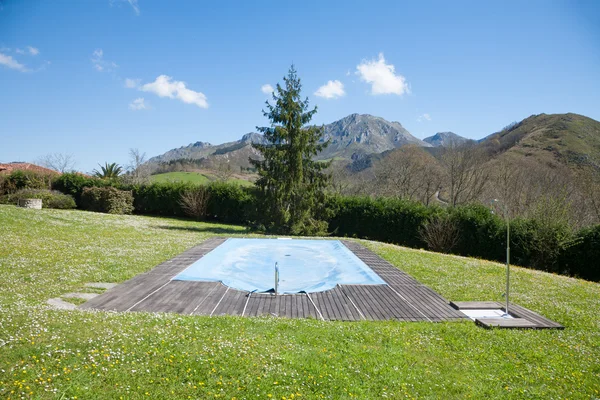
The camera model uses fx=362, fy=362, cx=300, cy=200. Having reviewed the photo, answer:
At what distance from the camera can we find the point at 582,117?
194 ft

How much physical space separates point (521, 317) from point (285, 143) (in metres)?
15.8

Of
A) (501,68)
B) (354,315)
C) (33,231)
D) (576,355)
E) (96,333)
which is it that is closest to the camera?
(96,333)

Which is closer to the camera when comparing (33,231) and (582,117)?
(33,231)

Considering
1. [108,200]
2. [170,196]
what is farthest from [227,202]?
[108,200]

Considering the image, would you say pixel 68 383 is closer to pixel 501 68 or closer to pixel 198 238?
pixel 198 238

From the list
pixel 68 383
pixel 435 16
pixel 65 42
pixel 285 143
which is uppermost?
pixel 435 16

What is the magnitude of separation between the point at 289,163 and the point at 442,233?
9021 mm

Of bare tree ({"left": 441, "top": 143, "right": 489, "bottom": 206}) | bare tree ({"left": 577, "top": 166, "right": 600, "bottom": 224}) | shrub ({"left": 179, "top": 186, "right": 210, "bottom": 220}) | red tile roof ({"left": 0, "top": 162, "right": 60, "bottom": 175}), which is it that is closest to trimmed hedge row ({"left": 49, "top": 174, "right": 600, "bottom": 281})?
shrub ({"left": 179, "top": 186, "right": 210, "bottom": 220})

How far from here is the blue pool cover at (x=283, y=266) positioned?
1011cm

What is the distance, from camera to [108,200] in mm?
26797

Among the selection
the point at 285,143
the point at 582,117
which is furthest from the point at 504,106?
the point at 582,117

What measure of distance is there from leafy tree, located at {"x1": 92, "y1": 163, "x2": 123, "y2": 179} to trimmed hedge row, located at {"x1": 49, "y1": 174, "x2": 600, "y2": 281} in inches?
197

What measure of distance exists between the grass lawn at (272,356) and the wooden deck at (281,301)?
1.91ft

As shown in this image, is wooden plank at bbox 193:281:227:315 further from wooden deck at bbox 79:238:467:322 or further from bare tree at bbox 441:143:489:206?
bare tree at bbox 441:143:489:206
